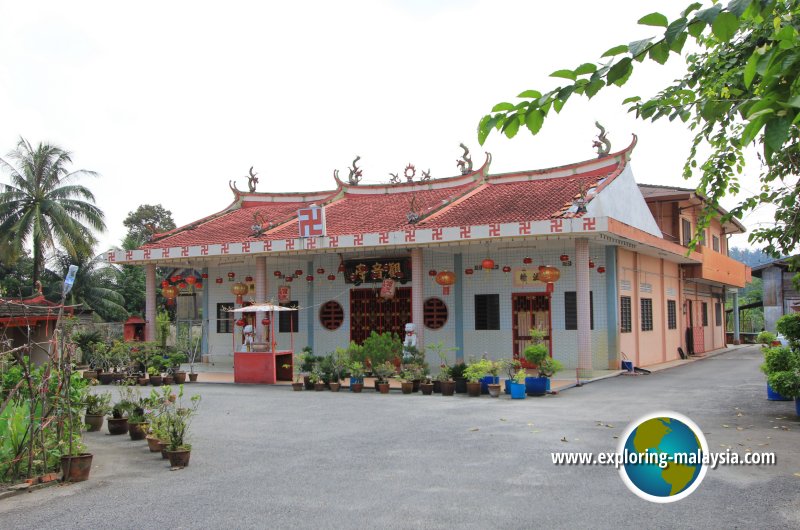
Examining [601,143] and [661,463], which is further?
[601,143]

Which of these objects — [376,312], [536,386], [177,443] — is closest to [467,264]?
[376,312]

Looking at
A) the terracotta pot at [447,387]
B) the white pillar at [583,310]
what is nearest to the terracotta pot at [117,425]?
the terracotta pot at [447,387]

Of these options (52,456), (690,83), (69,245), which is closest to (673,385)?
(690,83)

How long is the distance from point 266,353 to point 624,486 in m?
10.7

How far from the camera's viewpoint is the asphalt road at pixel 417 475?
5121mm

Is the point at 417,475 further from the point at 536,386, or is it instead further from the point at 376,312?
the point at 376,312

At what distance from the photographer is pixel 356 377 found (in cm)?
1373

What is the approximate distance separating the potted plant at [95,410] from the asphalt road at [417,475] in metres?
0.49

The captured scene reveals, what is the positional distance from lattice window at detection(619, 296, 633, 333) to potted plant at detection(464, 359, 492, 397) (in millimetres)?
5679

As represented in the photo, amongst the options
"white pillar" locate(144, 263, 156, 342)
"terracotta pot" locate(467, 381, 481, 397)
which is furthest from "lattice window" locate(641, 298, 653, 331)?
"white pillar" locate(144, 263, 156, 342)

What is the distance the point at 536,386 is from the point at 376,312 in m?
6.99

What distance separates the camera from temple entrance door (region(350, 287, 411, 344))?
714 inches

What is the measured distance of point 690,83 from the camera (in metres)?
5.01

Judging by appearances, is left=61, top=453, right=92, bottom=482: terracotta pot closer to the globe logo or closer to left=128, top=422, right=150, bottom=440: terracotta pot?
left=128, top=422, right=150, bottom=440: terracotta pot
